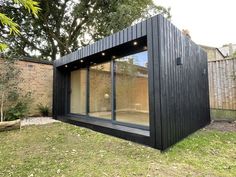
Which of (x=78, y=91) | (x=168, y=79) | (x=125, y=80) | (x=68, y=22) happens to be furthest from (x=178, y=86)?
(x=68, y=22)

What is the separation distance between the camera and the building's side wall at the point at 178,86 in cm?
324

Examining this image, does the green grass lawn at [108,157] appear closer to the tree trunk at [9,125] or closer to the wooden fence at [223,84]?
the tree trunk at [9,125]

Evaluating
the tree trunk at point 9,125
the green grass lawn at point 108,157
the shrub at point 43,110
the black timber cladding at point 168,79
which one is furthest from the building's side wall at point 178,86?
the shrub at point 43,110

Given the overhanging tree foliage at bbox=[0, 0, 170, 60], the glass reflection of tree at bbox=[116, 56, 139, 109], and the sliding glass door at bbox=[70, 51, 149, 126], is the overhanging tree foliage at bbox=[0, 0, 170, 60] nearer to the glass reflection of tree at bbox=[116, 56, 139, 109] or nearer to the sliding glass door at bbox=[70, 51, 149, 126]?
the sliding glass door at bbox=[70, 51, 149, 126]

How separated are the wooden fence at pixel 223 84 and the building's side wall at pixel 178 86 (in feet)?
5.68

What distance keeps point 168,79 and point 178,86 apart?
1.83ft

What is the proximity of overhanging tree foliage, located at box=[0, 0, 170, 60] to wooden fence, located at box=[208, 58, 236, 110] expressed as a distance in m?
5.44

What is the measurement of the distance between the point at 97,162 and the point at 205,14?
36.2 feet

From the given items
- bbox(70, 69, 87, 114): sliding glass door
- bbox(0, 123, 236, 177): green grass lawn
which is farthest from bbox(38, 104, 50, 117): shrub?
bbox(0, 123, 236, 177): green grass lawn

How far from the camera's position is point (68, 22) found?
12336mm

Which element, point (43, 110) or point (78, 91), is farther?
point (43, 110)

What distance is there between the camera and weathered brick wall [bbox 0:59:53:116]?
7148 mm

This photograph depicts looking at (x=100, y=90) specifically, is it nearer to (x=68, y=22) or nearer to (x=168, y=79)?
(x=168, y=79)

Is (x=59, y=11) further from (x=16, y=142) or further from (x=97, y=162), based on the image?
(x=97, y=162)
